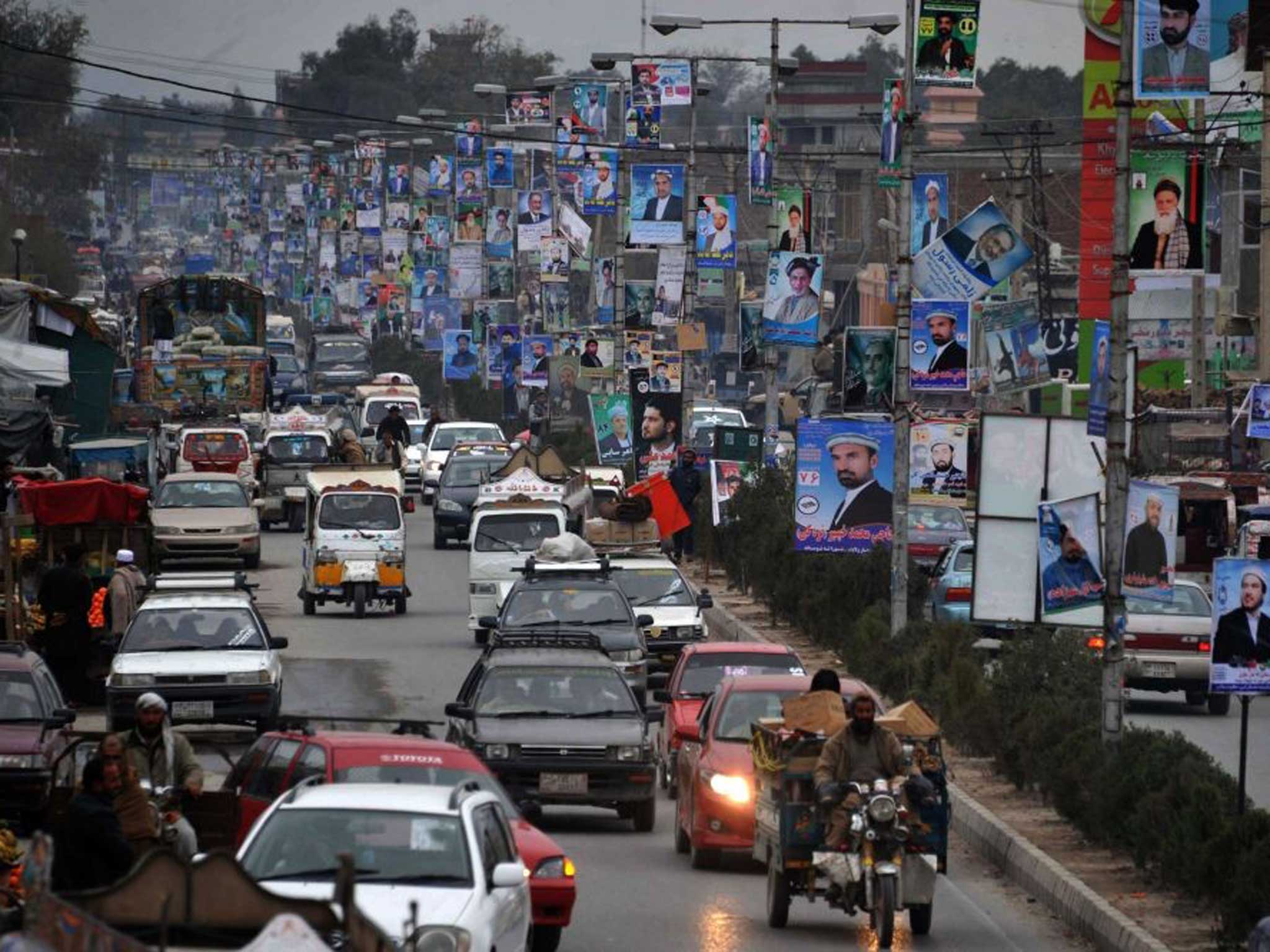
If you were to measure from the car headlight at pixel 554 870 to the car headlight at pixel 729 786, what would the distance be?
397cm

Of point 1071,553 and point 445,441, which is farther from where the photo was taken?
point 445,441

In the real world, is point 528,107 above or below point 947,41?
above

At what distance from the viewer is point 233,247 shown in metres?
189

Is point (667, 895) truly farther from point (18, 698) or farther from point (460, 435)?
point (460, 435)

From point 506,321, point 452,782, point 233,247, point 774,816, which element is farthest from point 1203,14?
point 233,247

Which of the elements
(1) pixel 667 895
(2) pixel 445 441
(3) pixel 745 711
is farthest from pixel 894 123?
(2) pixel 445 441

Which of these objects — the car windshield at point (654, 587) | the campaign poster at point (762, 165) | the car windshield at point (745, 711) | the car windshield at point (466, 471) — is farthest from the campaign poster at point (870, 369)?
the car windshield at point (745, 711)

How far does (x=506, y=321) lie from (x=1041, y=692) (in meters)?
60.8

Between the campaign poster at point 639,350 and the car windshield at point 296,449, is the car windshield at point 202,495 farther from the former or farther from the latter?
the car windshield at point 296,449

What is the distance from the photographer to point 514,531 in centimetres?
3906

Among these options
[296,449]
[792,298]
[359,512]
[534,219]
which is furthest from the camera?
[534,219]

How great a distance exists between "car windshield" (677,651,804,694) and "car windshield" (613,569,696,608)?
796cm

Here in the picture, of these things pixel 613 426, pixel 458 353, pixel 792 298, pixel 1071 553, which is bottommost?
pixel 613 426

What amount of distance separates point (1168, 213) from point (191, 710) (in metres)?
15.4
